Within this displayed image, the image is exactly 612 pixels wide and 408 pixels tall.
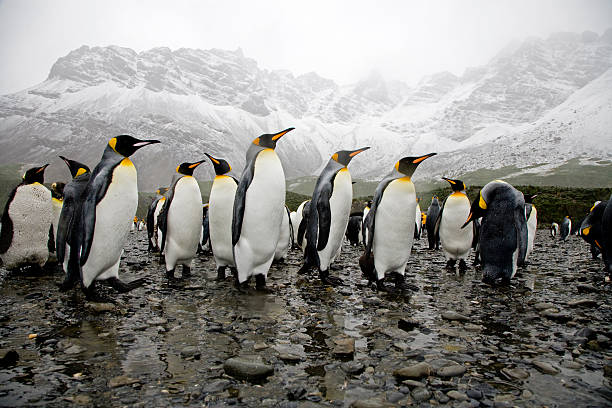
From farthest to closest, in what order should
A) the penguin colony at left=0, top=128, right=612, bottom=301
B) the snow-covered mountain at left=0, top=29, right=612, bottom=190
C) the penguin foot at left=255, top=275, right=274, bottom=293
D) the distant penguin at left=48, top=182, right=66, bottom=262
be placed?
the snow-covered mountain at left=0, top=29, right=612, bottom=190, the distant penguin at left=48, top=182, right=66, bottom=262, the penguin foot at left=255, top=275, right=274, bottom=293, the penguin colony at left=0, top=128, right=612, bottom=301

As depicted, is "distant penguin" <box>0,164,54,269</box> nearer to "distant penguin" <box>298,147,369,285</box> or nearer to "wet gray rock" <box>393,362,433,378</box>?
"distant penguin" <box>298,147,369,285</box>

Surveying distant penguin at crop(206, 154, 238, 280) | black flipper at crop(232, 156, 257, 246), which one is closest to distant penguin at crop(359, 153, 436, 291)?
black flipper at crop(232, 156, 257, 246)

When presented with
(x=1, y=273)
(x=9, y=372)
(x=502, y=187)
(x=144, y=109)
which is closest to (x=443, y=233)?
(x=502, y=187)

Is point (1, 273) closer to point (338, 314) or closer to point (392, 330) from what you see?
point (338, 314)

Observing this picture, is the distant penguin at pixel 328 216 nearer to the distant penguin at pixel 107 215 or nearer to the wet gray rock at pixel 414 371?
the distant penguin at pixel 107 215

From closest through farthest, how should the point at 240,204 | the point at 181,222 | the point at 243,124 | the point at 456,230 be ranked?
the point at 240,204
the point at 181,222
the point at 456,230
the point at 243,124

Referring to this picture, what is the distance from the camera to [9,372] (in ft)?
7.21

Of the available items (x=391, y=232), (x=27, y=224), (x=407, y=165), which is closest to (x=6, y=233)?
(x=27, y=224)

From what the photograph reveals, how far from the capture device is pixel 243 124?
15725 cm

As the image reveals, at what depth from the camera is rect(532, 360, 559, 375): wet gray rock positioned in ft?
7.27

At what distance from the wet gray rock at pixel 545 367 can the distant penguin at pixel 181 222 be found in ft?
13.4

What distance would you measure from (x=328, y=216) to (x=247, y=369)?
9.31 feet

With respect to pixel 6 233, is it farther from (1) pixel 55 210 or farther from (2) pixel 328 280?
(2) pixel 328 280

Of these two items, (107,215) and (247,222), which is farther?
(247,222)
